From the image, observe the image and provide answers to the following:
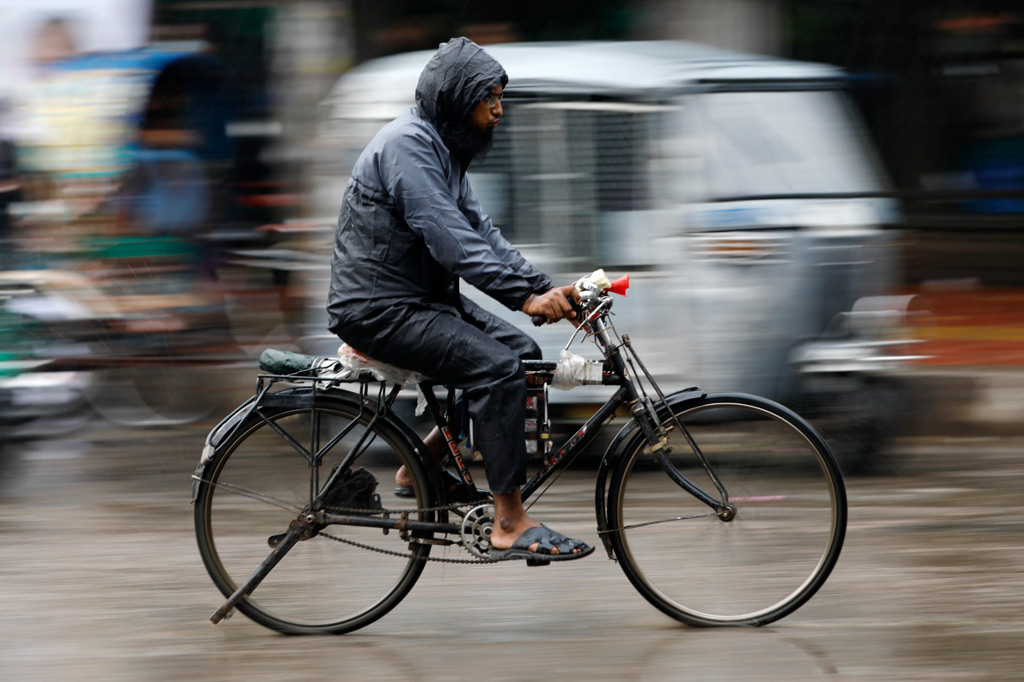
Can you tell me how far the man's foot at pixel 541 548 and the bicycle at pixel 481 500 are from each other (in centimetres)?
13

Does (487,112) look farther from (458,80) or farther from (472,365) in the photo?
(472,365)

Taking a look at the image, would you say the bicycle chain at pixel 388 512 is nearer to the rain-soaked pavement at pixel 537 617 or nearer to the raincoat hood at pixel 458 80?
the rain-soaked pavement at pixel 537 617

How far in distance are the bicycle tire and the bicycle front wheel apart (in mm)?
728

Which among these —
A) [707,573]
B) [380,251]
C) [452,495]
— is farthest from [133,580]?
[707,573]

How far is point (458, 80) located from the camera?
14.7 ft

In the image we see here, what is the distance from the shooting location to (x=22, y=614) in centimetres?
507

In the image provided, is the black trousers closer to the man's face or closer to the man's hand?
the man's hand

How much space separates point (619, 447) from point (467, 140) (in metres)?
1.13

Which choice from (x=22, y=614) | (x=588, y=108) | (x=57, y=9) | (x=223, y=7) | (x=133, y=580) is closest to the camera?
(x=22, y=614)

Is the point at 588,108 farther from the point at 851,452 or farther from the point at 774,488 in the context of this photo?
the point at 774,488

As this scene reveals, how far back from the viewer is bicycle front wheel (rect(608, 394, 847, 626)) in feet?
15.2

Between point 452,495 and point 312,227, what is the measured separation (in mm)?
2856

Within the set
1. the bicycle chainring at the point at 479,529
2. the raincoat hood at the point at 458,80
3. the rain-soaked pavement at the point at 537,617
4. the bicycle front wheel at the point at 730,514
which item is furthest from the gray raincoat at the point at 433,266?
the rain-soaked pavement at the point at 537,617

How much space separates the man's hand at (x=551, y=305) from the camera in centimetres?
444
